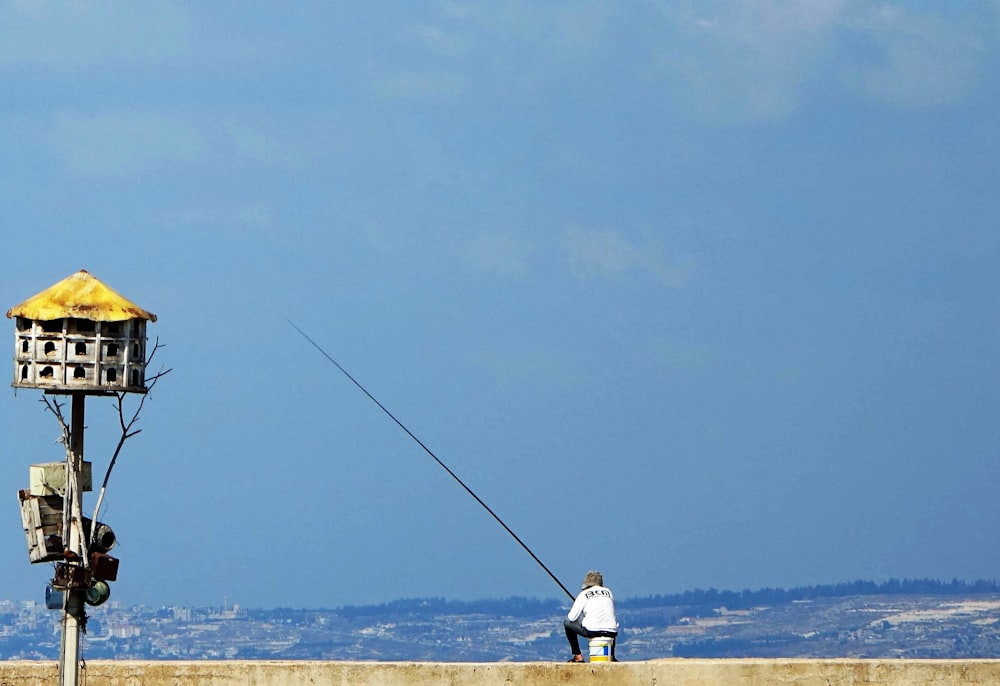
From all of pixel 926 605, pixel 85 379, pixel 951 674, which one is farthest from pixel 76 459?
pixel 926 605

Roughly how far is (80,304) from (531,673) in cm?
421

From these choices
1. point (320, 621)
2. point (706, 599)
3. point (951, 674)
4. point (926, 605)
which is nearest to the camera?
point (951, 674)

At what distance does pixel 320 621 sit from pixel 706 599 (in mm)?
31333

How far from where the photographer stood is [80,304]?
1407 cm

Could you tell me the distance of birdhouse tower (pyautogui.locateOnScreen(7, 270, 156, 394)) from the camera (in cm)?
1404

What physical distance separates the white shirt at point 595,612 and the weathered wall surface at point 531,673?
0.55 metres

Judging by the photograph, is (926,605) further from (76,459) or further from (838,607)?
(76,459)

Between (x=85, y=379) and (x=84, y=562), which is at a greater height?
(x=85, y=379)

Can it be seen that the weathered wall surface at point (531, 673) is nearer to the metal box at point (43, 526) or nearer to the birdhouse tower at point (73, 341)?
the metal box at point (43, 526)

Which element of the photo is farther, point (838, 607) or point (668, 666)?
point (838, 607)

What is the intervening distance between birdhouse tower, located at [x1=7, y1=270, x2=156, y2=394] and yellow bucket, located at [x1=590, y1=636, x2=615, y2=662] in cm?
388

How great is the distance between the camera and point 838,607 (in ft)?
383

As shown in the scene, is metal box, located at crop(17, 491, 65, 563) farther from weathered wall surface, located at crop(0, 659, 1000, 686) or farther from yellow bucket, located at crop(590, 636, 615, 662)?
yellow bucket, located at crop(590, 636, 615, 662)

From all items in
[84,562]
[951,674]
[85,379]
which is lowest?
[951,674]
